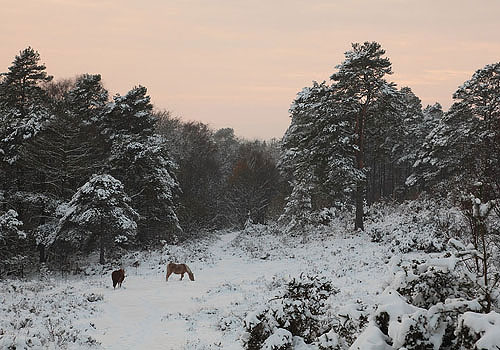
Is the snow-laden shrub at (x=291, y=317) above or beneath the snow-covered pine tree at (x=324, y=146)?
beneath

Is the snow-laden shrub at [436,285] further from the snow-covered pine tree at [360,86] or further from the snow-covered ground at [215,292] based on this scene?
the snow-covered pine tree at [360,86]

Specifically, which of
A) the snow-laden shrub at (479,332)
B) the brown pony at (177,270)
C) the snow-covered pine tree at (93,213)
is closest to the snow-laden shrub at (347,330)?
the snow-laden shrub at (479,332)

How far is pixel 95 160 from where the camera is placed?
27344 mm

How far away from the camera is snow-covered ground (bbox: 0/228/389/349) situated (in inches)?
427

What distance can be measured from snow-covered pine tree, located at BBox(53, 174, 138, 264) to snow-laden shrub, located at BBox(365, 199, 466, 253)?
15.7 meters

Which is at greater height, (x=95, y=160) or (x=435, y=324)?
(x=95, y=160)

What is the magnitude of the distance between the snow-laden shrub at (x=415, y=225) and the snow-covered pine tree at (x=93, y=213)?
619 inches

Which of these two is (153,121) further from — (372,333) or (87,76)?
(372,333)

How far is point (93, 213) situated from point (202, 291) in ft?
30.6

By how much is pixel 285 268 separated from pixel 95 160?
52.0 feet

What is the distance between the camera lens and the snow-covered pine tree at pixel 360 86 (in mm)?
24406

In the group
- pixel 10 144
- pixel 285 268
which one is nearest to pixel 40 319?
pixel 285 268

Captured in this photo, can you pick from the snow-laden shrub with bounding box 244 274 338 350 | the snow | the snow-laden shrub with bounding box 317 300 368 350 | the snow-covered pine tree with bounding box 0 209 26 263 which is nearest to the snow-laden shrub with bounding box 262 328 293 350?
the snow-laden shrub with bounding box 244 274 338 350

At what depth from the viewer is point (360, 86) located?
2500 cm
